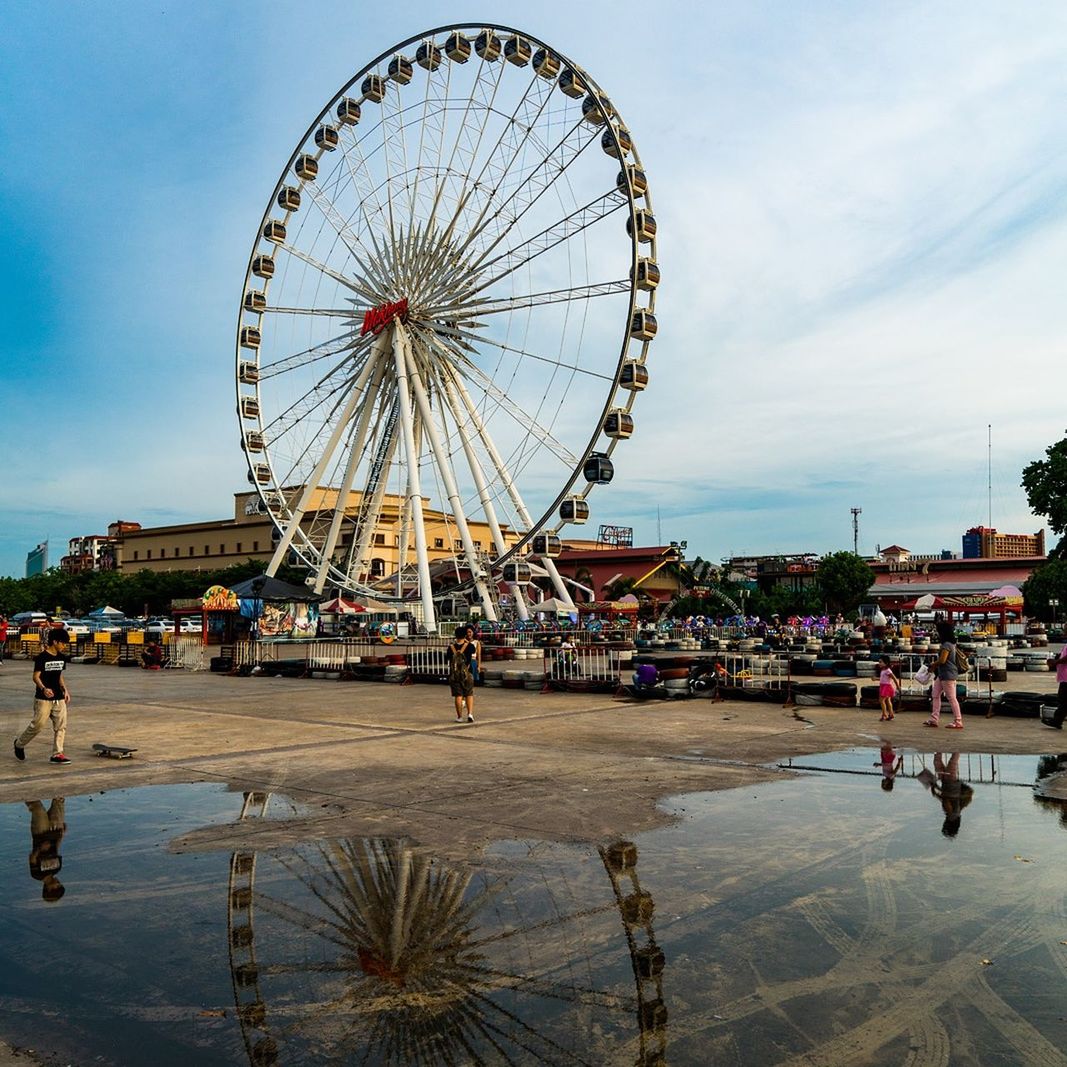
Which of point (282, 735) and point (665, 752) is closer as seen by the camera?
point (665, 752)

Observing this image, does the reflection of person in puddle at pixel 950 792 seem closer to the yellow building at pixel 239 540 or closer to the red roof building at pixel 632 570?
the red roof building at pixel 632 570

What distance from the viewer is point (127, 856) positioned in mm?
7711

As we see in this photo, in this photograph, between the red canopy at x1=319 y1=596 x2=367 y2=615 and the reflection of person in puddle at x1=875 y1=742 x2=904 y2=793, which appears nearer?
the reflection of person in puddle at x1=875 y1=742 x2=904 y2=793

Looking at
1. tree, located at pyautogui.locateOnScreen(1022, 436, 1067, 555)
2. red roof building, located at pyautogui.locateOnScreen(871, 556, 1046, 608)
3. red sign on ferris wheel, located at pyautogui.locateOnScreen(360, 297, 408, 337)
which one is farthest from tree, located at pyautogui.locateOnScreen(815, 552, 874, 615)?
red sign on ferris wheel, located at pyautogui.locateOnScreen(360, 297, 408, 337)

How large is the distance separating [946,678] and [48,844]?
40.9ft

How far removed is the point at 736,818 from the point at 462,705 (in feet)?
29.4

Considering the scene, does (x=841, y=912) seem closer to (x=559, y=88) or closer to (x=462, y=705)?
(x=462, y=705)

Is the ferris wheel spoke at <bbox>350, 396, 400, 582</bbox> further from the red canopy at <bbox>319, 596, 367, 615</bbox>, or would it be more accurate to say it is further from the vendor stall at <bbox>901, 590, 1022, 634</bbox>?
the vendor stall at <bbox>901, 590, 1022, 634</bbox>

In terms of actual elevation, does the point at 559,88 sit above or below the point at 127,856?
above

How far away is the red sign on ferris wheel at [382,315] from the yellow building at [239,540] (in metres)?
54.2

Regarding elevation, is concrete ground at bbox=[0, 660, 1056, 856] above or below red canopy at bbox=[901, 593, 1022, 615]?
below

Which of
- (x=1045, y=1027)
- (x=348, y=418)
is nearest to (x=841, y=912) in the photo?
(x=1045, y=1027)

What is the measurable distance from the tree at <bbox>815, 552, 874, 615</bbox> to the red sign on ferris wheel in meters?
46.9

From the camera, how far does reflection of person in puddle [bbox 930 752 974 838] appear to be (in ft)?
27.2
